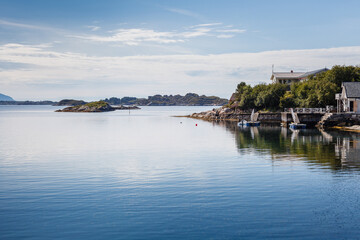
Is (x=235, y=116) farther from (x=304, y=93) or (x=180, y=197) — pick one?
(x=180, y=197)

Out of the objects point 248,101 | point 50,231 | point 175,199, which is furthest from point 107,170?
point 248,101

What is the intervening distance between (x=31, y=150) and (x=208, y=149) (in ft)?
87.1

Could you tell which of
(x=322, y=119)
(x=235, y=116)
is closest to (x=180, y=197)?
(x=322, y=119)

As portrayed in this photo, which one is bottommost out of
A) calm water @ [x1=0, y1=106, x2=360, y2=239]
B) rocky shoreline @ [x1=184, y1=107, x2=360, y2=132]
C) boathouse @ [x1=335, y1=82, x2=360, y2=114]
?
calm water @ [x1=0, y1=106, x2=360, y2=239]

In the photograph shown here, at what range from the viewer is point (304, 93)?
4606 inches

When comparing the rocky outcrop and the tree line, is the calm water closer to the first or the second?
the tree line

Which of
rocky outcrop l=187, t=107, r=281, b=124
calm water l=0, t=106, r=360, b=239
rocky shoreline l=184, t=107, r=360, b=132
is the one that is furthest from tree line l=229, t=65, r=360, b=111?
calm water l=0, t=106, r=360, b=239

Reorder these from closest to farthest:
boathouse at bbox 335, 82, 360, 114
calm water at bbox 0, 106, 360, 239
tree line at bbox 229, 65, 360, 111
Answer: calm water at bbox 0, 106, 360, 239, boathouse at bbox 335, 82, 360, 114, tree line at bbox 229, 65, 360, 111

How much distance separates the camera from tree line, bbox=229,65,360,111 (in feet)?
351

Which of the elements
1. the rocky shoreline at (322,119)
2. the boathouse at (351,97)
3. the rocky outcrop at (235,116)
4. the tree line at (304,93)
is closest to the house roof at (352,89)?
the boathouse at (351,97)

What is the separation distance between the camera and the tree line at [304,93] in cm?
10700

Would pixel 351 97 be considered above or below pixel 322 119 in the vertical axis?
above

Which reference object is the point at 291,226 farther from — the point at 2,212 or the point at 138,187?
the point at 2,212

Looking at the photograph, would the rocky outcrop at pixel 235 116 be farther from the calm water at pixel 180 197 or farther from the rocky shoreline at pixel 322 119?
the calm water at pixel 180 197
